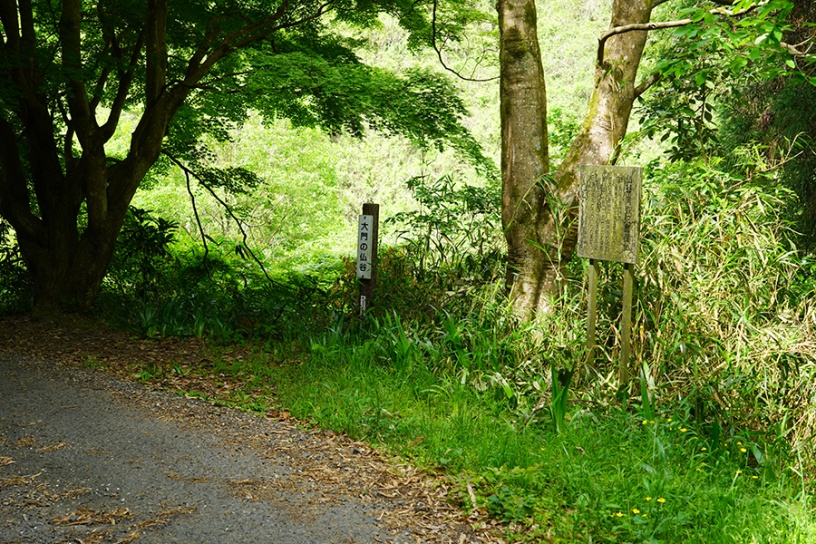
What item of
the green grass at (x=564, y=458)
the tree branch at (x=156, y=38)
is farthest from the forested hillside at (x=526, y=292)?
the tree branch at (x=156, y=38)

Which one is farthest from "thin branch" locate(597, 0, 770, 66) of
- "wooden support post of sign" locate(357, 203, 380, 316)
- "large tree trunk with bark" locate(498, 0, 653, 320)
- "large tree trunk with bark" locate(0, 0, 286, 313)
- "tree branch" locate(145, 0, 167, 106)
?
"tree branch" locate(145, 0, 167, 106)

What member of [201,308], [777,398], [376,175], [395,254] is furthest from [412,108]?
[376,175]

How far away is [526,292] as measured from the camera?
19.1 ft

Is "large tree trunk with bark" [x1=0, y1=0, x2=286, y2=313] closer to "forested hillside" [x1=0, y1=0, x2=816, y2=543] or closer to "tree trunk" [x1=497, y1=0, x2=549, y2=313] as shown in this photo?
"forested hillside" [x1=0, y1=0, x2=816, y2=543]

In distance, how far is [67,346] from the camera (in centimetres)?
613

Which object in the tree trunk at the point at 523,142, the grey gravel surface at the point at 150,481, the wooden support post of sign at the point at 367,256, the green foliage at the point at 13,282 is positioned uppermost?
the tree trunk at the point at 523,142

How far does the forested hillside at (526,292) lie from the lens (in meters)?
3.85

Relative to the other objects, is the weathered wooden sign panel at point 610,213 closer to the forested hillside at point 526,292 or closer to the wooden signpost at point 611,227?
the wooden signpost at point 611,227

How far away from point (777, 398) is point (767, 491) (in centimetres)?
96

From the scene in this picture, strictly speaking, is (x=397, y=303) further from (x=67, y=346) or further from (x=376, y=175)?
(x=376, y=175)

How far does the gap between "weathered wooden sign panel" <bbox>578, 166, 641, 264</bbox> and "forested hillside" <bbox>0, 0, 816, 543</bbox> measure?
0.42 meters

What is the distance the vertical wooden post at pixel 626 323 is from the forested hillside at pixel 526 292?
9cm

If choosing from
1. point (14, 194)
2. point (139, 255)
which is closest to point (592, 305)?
point (139, 255)

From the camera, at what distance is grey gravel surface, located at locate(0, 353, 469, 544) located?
10.3 ft
